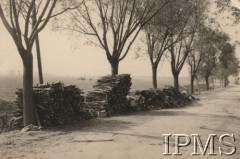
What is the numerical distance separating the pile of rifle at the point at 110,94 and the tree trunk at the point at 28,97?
5.68m

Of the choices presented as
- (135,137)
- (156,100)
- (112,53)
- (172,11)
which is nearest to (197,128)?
(135,137)

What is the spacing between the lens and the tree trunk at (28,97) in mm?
15339

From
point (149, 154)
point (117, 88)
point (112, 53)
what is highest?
point (112, 53)

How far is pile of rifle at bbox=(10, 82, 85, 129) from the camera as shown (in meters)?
15.7

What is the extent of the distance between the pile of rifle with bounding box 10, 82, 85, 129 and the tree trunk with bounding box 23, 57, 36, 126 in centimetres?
27

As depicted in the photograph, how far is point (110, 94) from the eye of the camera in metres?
20.9

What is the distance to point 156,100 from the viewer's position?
26.3m

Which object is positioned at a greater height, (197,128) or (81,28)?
(81,28)

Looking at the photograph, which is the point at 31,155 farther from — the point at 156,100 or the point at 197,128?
the point at 156,100

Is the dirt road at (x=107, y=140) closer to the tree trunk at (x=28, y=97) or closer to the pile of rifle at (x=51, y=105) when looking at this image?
the pile of rifle at (x=51, y=105)

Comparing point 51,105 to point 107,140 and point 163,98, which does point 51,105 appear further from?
point 163,98

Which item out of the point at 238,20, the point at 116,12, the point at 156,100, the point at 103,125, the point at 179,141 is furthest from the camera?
the point at 238,20

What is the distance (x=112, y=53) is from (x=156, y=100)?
4616 millimetres

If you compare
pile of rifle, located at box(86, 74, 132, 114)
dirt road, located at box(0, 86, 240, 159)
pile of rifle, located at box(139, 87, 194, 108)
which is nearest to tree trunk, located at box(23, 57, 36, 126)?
dirt road, located at box(0, 86, 240, 159)
